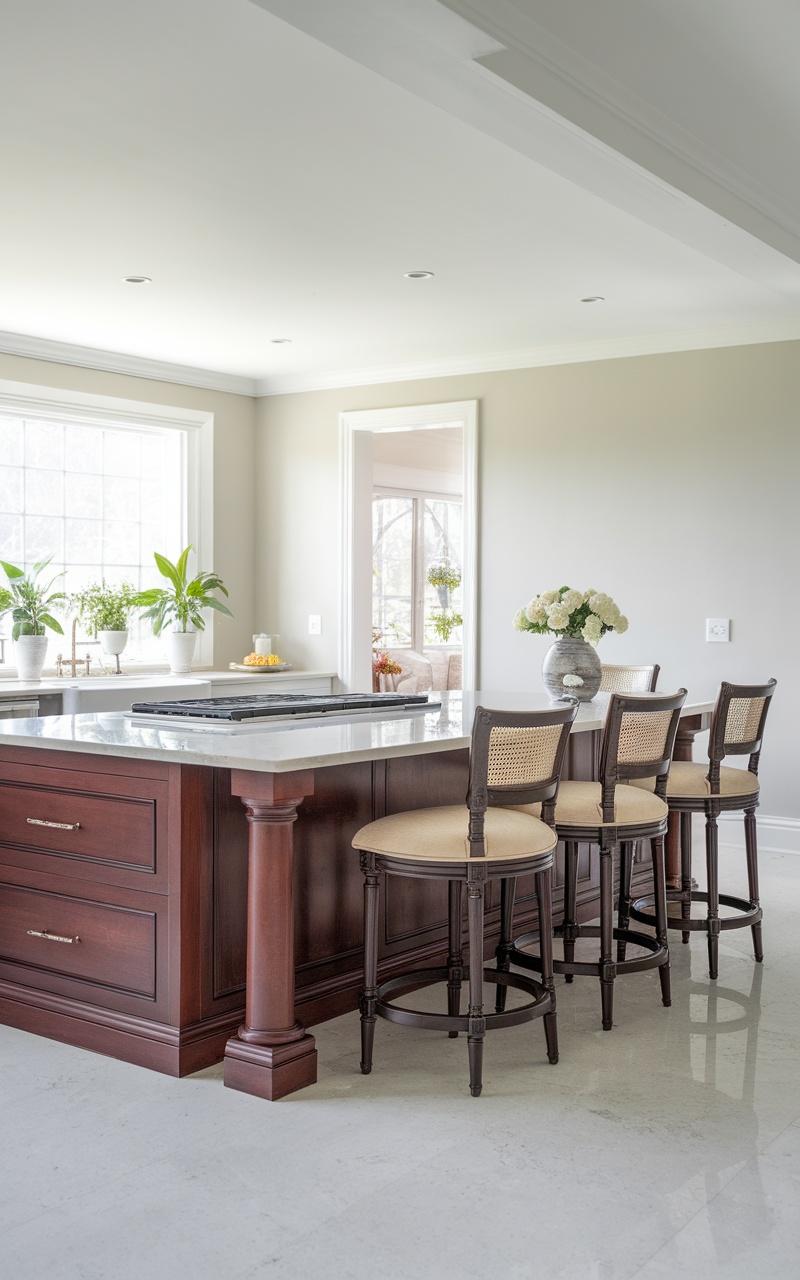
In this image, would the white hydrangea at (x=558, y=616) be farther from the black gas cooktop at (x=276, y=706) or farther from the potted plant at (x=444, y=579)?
the potted plant at (x=444, y=579)

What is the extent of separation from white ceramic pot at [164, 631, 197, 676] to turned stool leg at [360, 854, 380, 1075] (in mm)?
4402

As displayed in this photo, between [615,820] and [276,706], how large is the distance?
43.4 inches

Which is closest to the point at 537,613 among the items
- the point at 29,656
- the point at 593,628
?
the point at 593,628

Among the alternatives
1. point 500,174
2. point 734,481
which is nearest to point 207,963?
point 500,174

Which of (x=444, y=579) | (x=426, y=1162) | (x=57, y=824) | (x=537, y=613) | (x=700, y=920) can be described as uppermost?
(x=444, y=579)

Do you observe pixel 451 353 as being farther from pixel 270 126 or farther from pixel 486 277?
pixel 270 126

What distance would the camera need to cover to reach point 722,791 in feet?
13.1

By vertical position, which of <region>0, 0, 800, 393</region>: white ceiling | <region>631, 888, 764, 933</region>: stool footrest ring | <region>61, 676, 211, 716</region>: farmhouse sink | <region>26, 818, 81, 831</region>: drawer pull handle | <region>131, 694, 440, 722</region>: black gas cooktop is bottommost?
<region>631, 888, 764, 933</region>: stool footrest ring

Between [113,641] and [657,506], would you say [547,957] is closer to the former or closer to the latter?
[657,506]

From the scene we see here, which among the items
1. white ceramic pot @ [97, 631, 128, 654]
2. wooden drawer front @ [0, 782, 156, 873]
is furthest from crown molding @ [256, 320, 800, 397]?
wooden drawer front @ [0, 782, 156, 873]

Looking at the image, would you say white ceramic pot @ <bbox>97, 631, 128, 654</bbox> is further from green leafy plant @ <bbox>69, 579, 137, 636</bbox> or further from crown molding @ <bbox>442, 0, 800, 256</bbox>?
crown molding @ <bbox>442, 0, 800, 256</bbox>

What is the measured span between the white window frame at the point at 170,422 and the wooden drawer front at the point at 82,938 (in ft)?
13.0

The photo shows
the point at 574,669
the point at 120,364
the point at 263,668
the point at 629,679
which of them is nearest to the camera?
the point at 574,669

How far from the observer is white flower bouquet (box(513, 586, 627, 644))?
4480 millimetres
